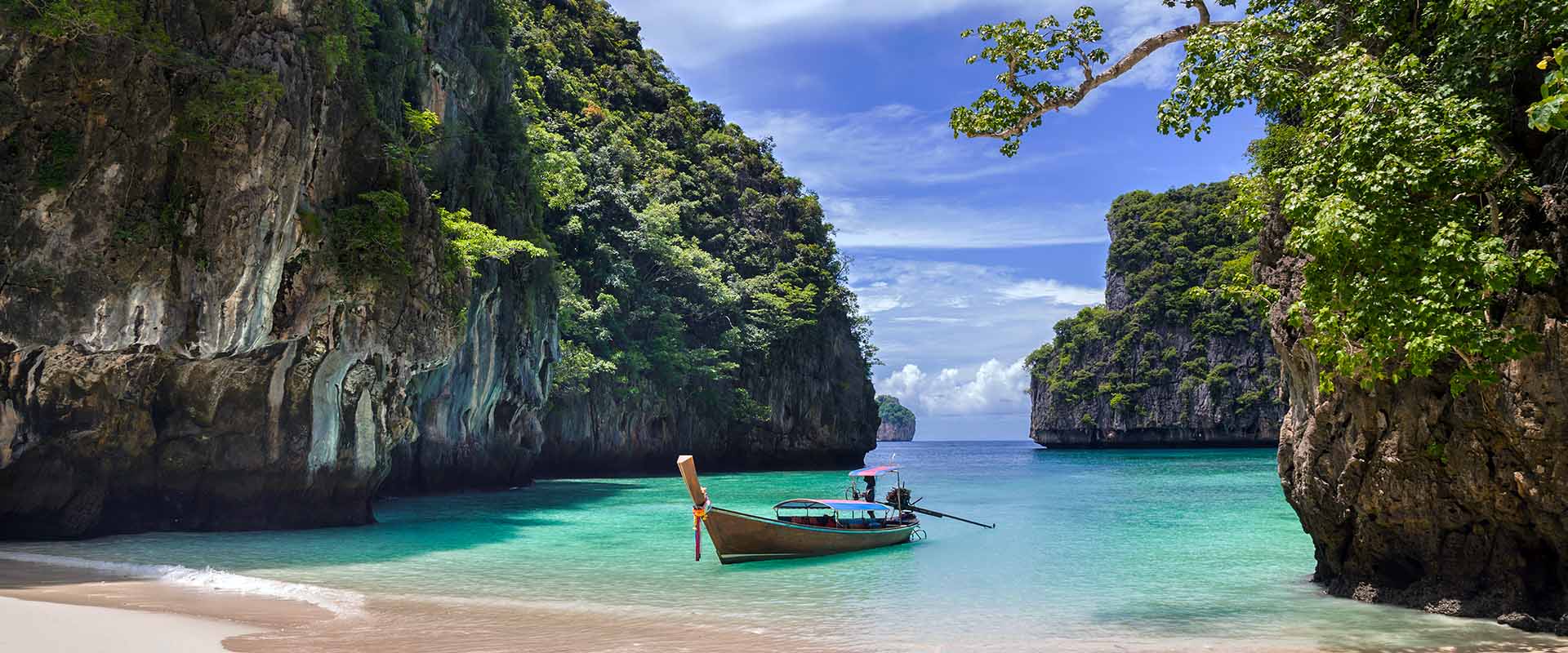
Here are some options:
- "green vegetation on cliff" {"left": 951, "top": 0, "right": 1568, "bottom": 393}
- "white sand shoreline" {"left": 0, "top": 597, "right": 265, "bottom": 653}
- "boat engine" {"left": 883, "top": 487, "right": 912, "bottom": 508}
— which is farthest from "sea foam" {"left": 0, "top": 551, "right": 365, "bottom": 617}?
"boat engine" {"left": 883, "top": 487, "right": 912, "bottom": 508}

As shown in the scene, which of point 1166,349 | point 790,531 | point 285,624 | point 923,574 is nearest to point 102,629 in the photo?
point 285,624

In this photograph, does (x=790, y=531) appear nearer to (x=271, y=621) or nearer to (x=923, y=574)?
(x=923, y=574)

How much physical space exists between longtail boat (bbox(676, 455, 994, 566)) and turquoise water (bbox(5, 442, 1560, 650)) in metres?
0.29

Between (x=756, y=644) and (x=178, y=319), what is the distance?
10497 millimetres

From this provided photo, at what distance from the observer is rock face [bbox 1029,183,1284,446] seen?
71250 millimetres

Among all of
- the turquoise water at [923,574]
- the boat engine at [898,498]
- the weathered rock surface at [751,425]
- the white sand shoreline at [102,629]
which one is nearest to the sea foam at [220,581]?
the turquoise water at [923,574]

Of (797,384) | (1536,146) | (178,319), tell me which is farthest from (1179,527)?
(797,384)

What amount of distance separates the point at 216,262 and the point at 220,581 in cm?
497

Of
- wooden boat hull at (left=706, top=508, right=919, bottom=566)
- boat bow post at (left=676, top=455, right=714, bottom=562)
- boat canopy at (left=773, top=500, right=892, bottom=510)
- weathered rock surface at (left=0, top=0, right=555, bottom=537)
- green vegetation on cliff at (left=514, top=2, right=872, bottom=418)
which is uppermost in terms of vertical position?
green vegetation on cliff at (left=514, top=2, right=872, bottom=418)

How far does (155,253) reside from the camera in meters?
13.6

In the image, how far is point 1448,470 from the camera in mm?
9086

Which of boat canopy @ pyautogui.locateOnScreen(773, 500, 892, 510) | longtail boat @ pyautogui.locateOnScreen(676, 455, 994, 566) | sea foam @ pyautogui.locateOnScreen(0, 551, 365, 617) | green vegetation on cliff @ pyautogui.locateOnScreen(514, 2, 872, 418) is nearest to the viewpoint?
sea foam @ pyautogui.locateOnScreen(0, 551, 365, 617)

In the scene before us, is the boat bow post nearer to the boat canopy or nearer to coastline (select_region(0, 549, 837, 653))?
coastline (select_region(0, 549, 837, 653))

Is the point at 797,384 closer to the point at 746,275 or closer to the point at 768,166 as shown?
the point at 746,275
